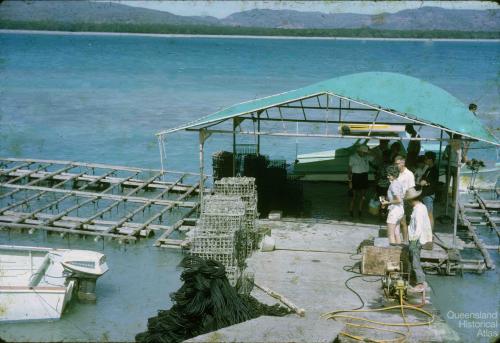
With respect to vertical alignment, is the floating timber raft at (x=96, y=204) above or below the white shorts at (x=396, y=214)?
below

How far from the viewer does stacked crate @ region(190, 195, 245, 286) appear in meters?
10.9

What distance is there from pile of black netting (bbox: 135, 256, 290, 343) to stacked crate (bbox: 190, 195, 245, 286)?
0.86m

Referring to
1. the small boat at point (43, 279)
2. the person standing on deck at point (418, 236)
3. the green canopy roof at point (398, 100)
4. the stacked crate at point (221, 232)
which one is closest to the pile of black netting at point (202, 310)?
the stacked crate at point (221, 232)

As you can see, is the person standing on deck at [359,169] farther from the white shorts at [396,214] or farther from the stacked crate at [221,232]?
the white shorts at [396,214]

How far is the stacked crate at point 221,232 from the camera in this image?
35.9ft

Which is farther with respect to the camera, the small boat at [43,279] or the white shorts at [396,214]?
the small boat at [43,279]

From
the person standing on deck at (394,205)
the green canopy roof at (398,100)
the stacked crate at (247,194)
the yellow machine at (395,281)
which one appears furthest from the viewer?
the green canopy roof at (398,100)

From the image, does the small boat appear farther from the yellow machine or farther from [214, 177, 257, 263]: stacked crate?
the yellow machine

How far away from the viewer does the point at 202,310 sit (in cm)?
931

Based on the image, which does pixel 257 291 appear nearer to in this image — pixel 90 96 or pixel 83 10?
pixel 90 96

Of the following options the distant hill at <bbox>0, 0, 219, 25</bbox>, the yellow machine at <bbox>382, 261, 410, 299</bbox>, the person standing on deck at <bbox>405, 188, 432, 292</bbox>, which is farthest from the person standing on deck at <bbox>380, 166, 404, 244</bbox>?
the distant hill at <bbox>0, 0, 219, 25</bbox>

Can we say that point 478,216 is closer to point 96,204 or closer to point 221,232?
point 221,232

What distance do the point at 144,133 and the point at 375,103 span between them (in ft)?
78.6

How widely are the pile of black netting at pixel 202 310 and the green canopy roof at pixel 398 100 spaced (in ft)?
15.4
